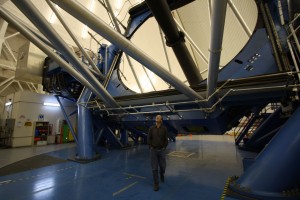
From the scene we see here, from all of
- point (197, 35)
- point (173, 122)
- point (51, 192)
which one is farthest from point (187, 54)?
point (197, 35)

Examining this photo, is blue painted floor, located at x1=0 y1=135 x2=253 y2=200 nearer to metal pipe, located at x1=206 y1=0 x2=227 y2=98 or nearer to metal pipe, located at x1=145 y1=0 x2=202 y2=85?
metal pipe, located at x1=206 y1=0 x2=227 y2=98

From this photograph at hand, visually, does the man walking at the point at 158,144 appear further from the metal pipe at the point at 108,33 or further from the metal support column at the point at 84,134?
the metal support column at the point at 84,134

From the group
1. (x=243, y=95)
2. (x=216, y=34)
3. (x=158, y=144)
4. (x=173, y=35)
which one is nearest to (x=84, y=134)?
(x=158, y=144)

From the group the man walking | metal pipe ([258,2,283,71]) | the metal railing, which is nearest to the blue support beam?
the metal railing

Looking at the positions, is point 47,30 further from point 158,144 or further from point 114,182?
point 114,182

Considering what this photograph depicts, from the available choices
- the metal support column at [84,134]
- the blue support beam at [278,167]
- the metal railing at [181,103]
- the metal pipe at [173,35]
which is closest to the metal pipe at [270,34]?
the metal railing at [181,103]

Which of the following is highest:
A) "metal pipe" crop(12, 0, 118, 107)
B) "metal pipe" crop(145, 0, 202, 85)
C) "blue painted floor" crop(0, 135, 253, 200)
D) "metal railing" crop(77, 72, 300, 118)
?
"metal pipe" crop(145, 0, 202, 85)

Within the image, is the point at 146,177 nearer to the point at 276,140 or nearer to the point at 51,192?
the point at 51,192

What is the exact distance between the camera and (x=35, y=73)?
598 centimetres

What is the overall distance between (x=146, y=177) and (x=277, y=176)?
2.37 metres

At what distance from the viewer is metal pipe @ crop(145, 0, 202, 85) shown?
9.89 feet

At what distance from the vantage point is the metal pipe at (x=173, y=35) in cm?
302

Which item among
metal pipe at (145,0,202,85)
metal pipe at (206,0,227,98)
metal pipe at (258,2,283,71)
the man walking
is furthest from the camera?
the man walking

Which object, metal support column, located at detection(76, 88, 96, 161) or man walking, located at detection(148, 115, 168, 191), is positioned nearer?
man walking, located at detection(148, 115, 168, 191)
